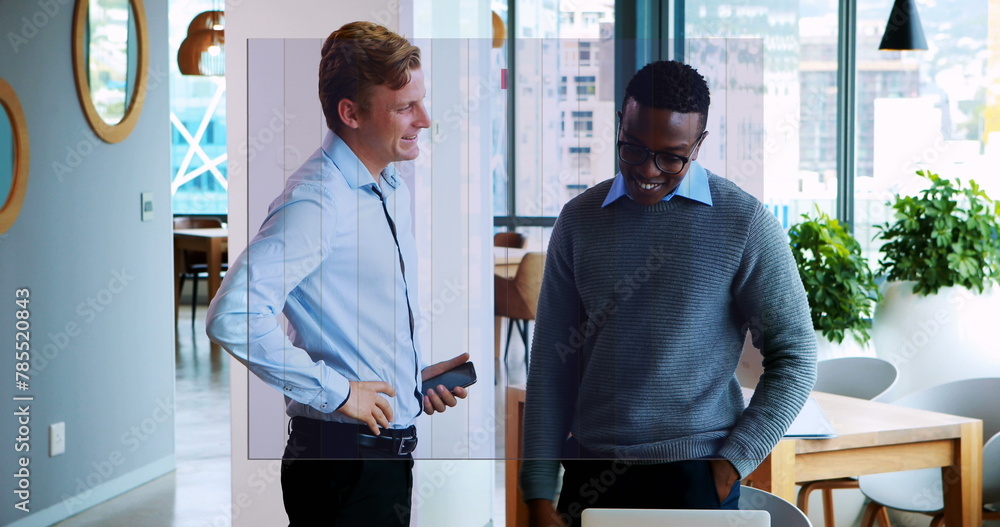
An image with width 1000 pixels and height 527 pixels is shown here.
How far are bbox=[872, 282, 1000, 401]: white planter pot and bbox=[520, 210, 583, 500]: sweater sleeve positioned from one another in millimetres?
2811

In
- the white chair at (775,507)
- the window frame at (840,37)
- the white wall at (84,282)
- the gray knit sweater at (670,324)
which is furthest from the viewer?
the window frame at (840,37)

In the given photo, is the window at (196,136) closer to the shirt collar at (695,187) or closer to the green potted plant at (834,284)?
the green potted plant at (834,284)

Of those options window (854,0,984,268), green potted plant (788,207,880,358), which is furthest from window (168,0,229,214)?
green potted plant (788,207,880,358)

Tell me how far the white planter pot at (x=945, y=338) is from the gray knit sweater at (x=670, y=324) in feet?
8.84

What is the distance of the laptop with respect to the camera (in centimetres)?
168

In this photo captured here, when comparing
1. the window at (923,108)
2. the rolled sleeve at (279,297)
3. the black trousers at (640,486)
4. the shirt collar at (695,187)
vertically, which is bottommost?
the black trousers at (640,486)

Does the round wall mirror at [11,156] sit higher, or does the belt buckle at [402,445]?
the round wall mirror at [11,156]

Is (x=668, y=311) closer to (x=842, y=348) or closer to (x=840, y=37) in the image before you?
(x=842, y=348)

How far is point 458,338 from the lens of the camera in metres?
1.70

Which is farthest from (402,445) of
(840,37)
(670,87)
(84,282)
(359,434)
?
(840,37)

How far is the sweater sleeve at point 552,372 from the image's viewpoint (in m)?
1.66

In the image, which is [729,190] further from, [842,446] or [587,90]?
[842,446]

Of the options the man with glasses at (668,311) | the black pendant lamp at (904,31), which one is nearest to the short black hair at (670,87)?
the man with glasses at (668,311)

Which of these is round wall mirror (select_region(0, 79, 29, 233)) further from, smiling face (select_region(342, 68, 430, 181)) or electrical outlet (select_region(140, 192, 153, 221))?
smiling face (select_region(342, 68, 430, 181))
